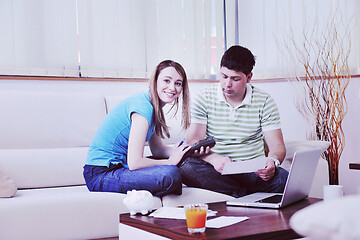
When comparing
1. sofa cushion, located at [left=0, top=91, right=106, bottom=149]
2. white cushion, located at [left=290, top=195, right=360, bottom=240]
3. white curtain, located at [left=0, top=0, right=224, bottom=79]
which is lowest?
sofa cushion, located at [left=0, top=91, right=106, bottom=149]

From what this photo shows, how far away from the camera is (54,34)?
3.10 m

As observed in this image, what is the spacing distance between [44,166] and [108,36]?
4.03ft

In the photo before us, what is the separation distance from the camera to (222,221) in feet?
4.72

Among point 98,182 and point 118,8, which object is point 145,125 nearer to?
point 98,182

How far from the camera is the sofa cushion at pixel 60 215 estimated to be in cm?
190

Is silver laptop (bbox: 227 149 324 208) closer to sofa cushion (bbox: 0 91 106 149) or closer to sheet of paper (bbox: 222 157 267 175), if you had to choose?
sheet of paper (bbox: 222 157 267 175)

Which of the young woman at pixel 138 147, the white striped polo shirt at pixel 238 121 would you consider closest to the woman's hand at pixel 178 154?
the young woman at pixel 138 147

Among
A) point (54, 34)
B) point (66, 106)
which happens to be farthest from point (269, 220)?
point (54, 34)

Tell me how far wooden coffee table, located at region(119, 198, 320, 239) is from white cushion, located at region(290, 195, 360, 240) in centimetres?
75

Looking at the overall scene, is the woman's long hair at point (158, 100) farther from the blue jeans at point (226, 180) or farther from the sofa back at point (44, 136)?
the sofa back at point (44, 136)

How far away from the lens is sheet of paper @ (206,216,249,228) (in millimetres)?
1377

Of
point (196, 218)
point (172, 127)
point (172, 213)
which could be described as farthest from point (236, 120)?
point (196, 218)

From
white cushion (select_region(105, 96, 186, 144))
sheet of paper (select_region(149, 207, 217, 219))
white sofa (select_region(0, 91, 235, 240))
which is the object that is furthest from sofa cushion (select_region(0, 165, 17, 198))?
white cushion (select_region(105, 96, 186, 144))

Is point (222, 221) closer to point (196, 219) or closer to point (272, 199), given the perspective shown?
point (196, 219)
